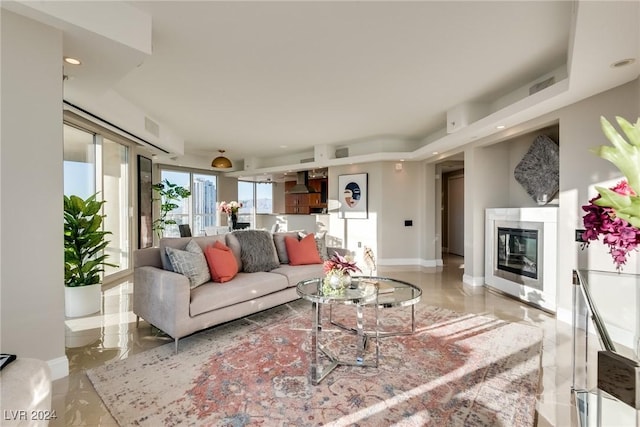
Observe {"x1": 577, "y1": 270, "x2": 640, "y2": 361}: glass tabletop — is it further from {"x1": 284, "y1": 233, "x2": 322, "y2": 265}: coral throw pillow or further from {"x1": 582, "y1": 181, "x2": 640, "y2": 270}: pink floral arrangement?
{"x1": 284, "y1": 233, "x2": 322, "y2": 265}: coral throw pillow

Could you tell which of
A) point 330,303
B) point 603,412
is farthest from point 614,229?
point 330,303

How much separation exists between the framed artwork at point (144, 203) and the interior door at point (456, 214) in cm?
754

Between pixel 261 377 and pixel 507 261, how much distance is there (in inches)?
154

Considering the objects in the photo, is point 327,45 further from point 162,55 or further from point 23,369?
point 23,369

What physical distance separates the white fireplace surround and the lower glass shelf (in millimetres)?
2415

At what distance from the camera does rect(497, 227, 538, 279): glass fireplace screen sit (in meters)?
4.00

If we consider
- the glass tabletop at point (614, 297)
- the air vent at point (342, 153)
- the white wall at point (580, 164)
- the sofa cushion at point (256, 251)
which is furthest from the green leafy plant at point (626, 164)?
the air vent at point (342, 153)

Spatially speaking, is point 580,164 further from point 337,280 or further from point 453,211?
point 453,211

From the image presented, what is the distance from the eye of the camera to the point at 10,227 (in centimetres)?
197

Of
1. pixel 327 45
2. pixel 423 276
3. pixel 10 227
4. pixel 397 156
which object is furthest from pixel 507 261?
pixel 10 227

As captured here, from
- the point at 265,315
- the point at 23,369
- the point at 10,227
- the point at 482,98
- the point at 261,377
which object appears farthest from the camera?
the point at 482,98

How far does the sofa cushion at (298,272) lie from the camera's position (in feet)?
12.0

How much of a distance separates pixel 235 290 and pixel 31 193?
1702mm

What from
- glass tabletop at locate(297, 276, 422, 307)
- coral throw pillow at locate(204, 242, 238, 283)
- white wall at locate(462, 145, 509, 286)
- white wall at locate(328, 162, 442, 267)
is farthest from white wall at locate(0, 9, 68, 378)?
white wall at locate(328, 162, 442, 267)
